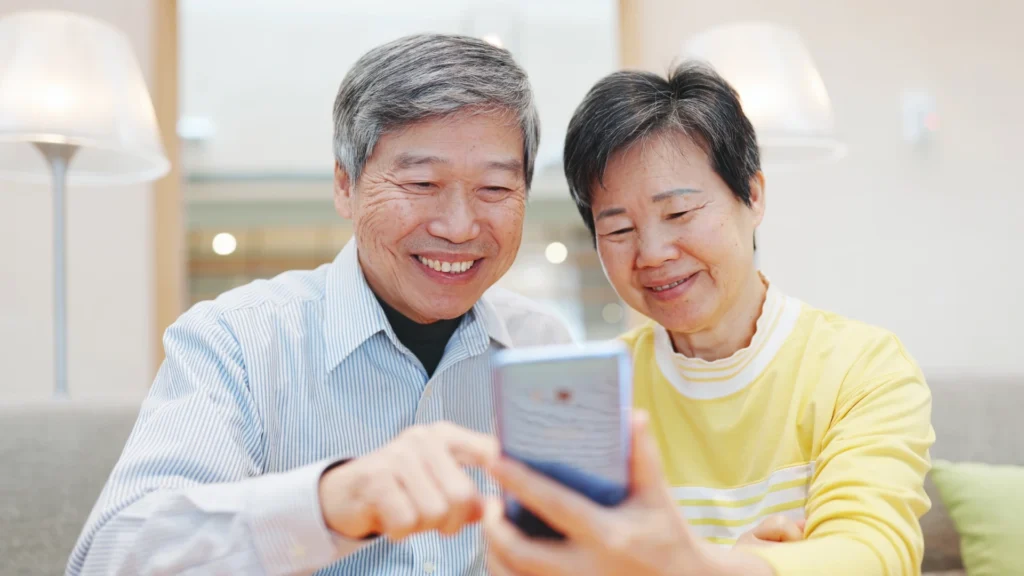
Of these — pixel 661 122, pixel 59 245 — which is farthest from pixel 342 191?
pixel 59 245

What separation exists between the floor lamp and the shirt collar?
106 centimetres

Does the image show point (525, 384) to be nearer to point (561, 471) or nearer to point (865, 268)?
point (561, 471)

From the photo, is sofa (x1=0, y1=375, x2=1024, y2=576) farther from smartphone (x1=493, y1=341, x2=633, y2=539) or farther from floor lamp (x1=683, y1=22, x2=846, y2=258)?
smartphone (x1=493, y1=341, x2=633, y2=539)

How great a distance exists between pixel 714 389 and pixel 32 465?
1.17m

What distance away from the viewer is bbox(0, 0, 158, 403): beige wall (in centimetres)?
268

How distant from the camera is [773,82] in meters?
2.05

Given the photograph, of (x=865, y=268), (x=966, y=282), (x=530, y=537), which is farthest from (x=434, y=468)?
(x=966, y=282)

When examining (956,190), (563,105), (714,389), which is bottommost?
(714,389)

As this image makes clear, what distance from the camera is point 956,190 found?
2889mm

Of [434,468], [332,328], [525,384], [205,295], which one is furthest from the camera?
[205,295]

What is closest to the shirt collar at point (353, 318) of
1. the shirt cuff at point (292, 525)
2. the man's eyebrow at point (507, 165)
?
the man's eyebrow at point (507, 165)

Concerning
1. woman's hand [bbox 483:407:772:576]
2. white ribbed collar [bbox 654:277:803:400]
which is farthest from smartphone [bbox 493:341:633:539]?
white ribbed collar [bbox 654:277:803:400]

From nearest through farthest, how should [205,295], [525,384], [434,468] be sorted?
[525,384], [434,468], [205,295]

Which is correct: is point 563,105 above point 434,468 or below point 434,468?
above
